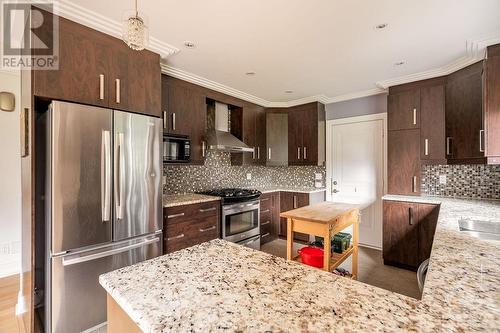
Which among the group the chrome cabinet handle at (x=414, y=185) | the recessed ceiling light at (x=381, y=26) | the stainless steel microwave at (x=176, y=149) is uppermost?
the recessed ceiling light at (x=381, y=26)

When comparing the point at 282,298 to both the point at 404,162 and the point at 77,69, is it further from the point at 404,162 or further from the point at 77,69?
the point at 404,162

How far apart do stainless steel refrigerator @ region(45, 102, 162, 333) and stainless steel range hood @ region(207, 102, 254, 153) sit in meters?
1.14

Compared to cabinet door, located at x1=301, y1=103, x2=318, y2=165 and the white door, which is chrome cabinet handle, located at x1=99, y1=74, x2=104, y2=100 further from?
the white door

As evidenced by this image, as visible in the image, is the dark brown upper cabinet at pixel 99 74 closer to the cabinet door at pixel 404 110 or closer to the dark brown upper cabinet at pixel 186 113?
the dark brown upper cabinet at pixel 186 113

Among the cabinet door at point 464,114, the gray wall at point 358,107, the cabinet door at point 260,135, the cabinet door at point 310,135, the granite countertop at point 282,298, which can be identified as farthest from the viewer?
the cabinet door at point 260,135

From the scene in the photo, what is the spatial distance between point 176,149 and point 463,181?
375 centimetres

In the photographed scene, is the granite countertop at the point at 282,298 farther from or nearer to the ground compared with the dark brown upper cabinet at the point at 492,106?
nearer to the ground

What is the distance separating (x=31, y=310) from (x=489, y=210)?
4003mm

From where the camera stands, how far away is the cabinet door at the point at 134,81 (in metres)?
2.10

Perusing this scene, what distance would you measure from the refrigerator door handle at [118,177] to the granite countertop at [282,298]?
124 cm

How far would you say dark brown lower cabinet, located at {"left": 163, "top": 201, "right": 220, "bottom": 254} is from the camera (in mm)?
2490

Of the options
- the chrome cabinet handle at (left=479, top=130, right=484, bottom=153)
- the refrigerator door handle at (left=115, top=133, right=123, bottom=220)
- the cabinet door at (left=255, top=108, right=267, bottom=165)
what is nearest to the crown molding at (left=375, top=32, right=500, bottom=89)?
the chrome cabinet handle at (left=479, top=130, right=484, bottom=153)

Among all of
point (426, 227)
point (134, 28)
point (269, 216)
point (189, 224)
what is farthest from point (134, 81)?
point (426, 227)

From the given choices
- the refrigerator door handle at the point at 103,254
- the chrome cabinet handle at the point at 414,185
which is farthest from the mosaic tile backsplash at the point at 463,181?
the refrigerator door handle at the point at 103,254
